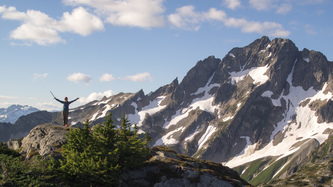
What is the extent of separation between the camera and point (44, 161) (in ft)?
111

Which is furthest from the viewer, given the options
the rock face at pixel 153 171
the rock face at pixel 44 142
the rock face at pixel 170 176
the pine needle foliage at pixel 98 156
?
the rock face at pixel 44 142

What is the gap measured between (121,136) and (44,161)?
10832mm

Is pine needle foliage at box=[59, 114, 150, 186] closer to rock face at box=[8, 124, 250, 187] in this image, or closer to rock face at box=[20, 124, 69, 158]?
rock face at box=[8, 124, 250, 187]

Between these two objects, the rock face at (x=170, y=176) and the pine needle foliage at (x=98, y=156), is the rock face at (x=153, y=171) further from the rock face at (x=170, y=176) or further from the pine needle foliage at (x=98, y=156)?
the pine needle foliage at (x=98, y=156)

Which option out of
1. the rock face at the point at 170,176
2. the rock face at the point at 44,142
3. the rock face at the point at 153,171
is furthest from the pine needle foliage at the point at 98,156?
the rock face at the point at 44,142

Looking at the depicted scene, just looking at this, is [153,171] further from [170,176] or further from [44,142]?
[44,142]

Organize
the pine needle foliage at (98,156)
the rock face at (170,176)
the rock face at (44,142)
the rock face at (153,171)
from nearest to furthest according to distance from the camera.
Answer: the pine needle foliage at (98,156), the rock face at (170,176), the rock face at (153,171), the rock face at (44,142)

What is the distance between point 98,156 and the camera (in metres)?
33.9

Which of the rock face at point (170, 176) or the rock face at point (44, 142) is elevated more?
the rock face at point (44, 142)

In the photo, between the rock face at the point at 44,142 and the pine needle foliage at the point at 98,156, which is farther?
the rock face at the point at 44,142

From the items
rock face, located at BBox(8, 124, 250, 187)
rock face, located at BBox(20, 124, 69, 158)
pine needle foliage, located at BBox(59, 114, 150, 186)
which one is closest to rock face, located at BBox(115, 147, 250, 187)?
rock face, located at BBox(8, 124, 250, 187)

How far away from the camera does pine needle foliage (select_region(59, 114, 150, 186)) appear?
32.3 m

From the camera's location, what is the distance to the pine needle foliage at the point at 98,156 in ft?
106

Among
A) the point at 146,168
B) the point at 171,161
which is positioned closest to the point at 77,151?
the point at 146,168
